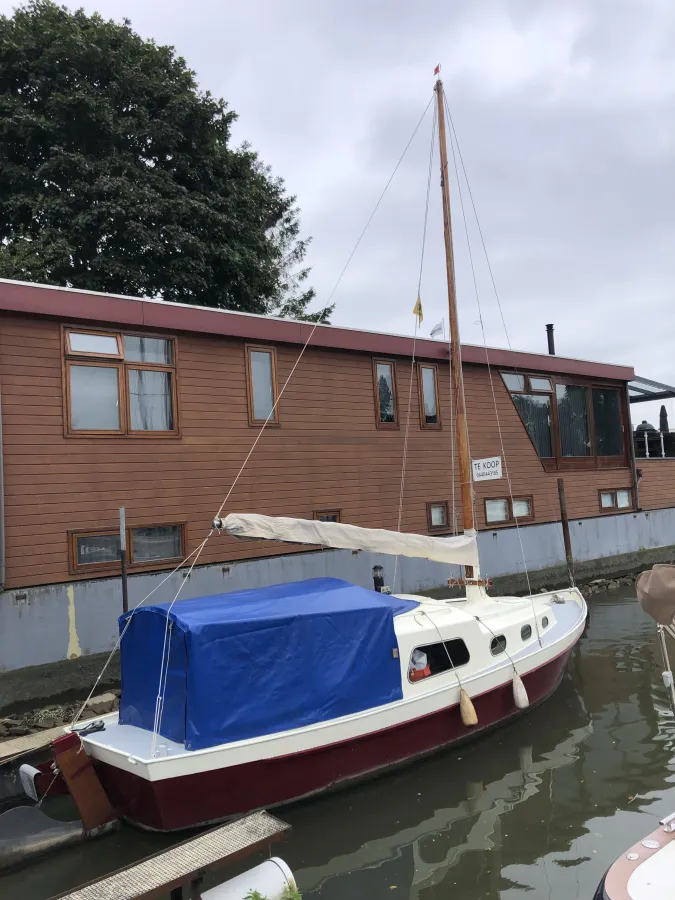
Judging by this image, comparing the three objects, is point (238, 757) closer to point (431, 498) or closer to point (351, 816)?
point (351, 816)

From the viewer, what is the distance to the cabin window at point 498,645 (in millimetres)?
9289

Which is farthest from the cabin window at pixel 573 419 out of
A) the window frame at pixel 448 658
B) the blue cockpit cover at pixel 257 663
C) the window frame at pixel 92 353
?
the blue cockpit cover at pixel 257 663

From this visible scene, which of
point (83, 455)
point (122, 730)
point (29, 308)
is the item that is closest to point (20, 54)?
point (29, 308)

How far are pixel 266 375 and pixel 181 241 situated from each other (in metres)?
10.9

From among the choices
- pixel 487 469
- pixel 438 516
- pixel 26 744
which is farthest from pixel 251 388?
pixel 26 744

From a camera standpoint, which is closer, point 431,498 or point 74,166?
point 431,498

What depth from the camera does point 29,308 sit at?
11094mm

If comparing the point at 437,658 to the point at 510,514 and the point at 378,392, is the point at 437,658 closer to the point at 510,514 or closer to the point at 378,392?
the point at 378,392

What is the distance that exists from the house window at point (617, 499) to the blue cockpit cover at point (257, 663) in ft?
50.5

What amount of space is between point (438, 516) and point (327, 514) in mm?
3333

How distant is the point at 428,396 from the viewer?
1684 centimetres

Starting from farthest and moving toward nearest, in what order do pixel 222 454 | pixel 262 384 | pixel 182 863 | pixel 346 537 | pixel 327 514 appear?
pixel 327 514 → pixel 262 384 → pixel 222 454 → pixel 346 537 → pixel 182 863

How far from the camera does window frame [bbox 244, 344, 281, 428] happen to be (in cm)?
1377

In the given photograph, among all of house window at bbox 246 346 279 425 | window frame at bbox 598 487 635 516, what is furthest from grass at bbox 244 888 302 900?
window frame at bbox 598 487 635 516
